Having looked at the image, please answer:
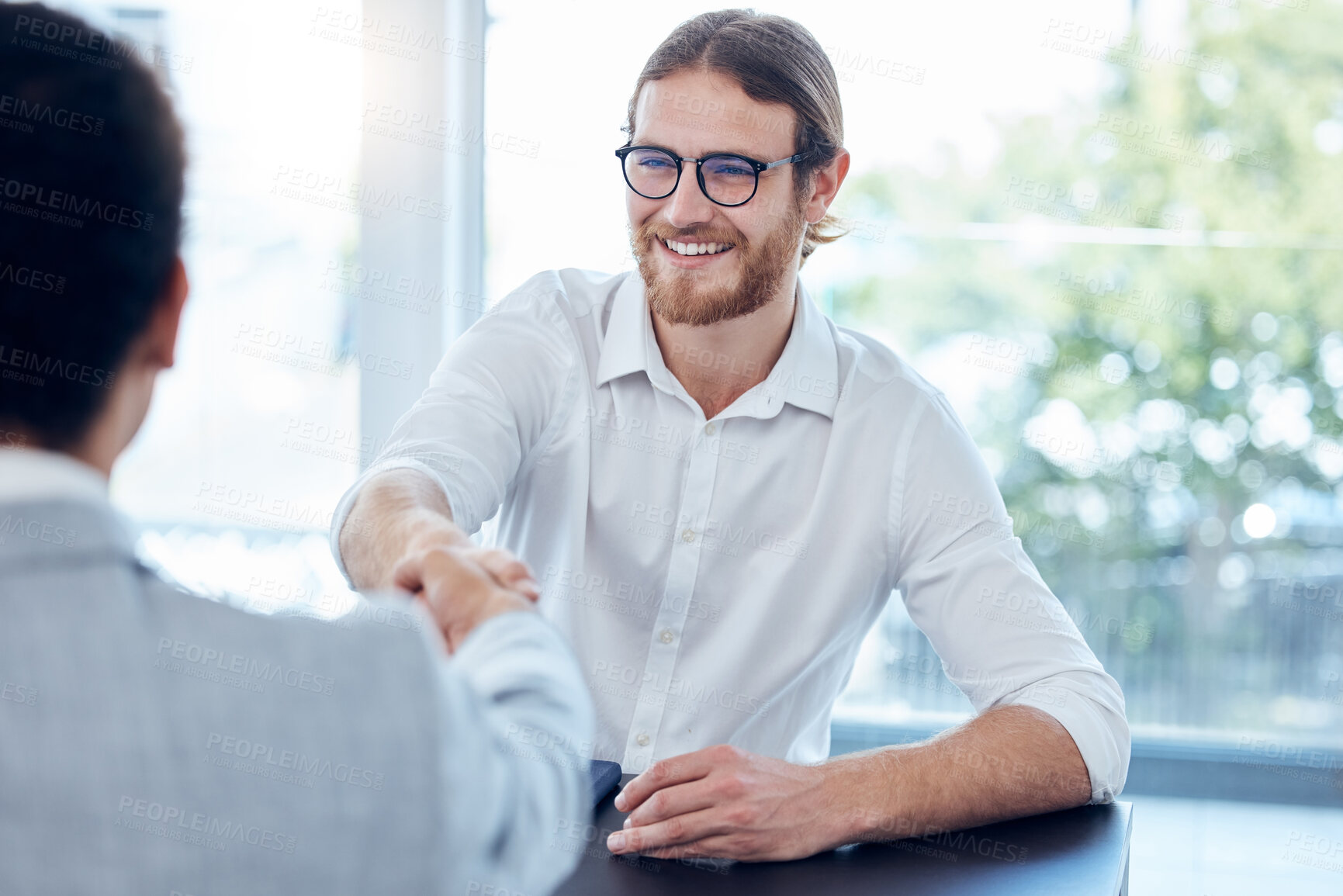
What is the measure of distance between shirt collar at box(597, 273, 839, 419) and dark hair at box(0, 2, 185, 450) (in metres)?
1.17

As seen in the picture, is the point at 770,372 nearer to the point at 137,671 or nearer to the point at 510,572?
the point at 510,572

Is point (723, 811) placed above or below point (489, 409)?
below

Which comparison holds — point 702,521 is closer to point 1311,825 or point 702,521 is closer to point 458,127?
point 458,127

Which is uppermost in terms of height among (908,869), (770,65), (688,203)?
(770,65)

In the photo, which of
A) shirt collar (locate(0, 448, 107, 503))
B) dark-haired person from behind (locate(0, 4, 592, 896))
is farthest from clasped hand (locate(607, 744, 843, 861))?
→ shirt collar (locate(0, 448, 107, 503))

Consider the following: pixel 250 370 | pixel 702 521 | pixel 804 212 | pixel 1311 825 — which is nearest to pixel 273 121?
pixel 250 370

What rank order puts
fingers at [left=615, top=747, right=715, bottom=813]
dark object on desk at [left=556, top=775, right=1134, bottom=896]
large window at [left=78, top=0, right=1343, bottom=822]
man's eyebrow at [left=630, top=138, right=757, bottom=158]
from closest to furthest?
dark object on desk at [left=556, top=775, right=1134, bottom=896] → fingers at [left=615, top=747, right=715, bottom=813] → man's eyebrow at [left=630, top=138, right=757, bottom=158] → large window at [left=78, top=0, right=1343, bottom=822]

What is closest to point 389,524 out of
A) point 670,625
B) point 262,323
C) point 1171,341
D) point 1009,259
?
point 670,625

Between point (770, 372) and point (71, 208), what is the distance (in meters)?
1.34

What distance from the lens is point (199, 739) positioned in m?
0.62

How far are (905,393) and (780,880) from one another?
939 millimetres

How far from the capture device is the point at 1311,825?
2.86 m

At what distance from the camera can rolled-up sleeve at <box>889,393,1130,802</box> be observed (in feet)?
4.75

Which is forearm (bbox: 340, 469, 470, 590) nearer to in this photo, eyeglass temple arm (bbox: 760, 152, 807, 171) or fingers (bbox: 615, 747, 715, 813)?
fingers (bbox: 615, 747, 715, 813)
